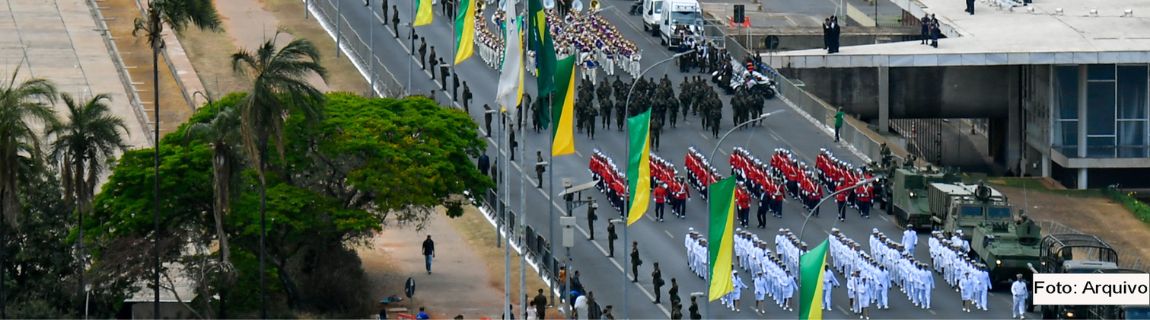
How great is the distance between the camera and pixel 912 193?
321 ft

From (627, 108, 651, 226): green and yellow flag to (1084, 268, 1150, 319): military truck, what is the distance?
12.2 m

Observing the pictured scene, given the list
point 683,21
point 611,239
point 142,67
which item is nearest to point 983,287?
point 611,239

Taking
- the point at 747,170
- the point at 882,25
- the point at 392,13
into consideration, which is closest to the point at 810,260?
the point at 747,170

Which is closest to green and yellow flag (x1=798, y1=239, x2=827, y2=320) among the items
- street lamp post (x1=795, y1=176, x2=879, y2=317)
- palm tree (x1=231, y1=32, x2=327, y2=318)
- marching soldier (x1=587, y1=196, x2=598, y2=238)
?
street lamp post (x1=795, y1=176, x2=879, y2=317)

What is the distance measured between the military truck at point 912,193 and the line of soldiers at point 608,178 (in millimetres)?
8481

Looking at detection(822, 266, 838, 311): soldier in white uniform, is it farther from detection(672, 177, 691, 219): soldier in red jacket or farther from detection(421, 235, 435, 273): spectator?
detection(421, 235, 435, 273): spectator

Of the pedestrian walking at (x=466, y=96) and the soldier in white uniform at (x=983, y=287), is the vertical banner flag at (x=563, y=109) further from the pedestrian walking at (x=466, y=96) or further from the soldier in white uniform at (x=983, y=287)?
the pedestrian walking at (x=466, y=96)

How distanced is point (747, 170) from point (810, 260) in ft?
75.0

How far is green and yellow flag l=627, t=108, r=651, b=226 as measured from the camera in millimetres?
83750

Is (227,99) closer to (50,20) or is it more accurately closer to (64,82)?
(64,82)

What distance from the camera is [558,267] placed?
9162 cm

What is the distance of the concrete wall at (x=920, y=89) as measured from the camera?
12606 cm

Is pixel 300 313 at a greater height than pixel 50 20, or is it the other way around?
pixel 50 20

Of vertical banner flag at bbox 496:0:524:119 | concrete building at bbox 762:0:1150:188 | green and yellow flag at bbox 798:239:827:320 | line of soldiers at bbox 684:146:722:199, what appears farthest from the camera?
concrete building at bbox 762:0:1150:188
